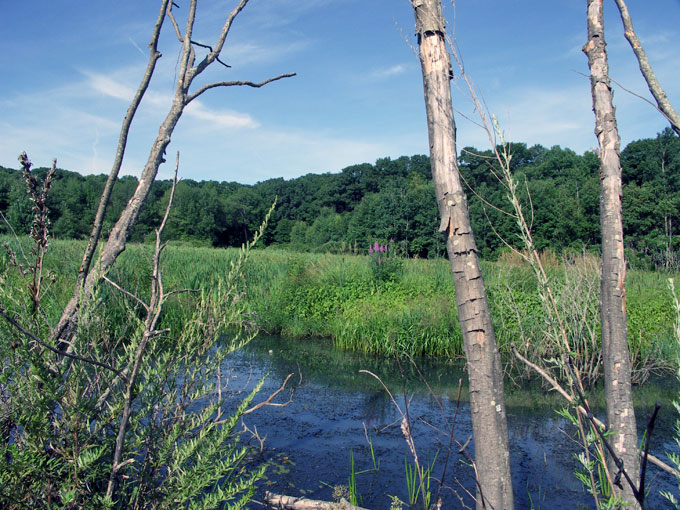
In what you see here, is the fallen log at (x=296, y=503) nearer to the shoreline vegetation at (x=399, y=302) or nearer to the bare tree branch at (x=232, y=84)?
the bare tree branch at (x=232, y=84)

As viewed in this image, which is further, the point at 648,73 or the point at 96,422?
the point at 648,73

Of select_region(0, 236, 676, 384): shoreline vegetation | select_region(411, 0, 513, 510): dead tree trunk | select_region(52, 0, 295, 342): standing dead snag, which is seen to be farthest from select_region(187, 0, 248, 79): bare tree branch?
select_region(0, 236, 676, 384): shoreline vegetation

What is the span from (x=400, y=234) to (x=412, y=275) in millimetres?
33009

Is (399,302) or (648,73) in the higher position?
(648,73)

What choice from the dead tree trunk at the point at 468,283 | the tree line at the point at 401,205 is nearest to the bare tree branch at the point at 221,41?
the dead tree trunk at the point at 468,283

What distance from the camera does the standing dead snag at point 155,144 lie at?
7.77ft

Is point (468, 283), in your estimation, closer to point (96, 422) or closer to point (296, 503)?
point (296, 503)

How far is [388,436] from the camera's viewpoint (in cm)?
474

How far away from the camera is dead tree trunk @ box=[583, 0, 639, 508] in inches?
83.0

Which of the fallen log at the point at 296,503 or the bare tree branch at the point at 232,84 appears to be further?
the bare tree branch at the point at 232,84

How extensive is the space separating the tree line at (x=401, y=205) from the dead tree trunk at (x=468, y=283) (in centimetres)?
1838

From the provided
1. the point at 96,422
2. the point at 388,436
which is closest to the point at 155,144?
the point at 96,422

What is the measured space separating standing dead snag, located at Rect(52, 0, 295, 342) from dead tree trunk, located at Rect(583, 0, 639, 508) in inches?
72.3

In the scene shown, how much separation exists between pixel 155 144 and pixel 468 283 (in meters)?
1.85
